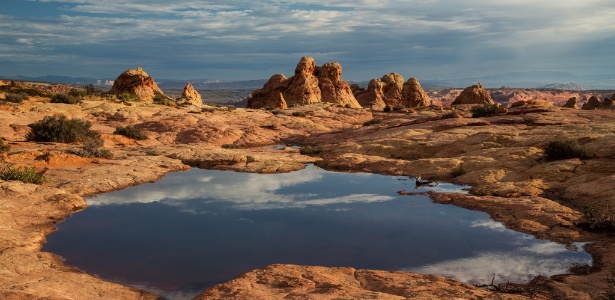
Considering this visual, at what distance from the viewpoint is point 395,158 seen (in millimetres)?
25047

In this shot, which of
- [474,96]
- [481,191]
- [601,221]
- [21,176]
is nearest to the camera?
[601,221]

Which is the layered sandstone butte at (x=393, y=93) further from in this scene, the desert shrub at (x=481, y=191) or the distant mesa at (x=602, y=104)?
the desert shrub at (x=481, y=191)

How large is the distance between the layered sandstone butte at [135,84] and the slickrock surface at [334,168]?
17.2m

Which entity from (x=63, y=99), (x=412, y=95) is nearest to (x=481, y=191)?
(x=63, y=99)

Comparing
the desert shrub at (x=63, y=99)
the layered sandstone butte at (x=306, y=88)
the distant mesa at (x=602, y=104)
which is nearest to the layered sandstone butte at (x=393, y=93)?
the layered sandstone butte at (x=306, y=88)

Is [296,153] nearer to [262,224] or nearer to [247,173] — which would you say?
[247,173]

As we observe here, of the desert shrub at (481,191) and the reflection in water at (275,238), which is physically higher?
the desert shrub at (481,191)

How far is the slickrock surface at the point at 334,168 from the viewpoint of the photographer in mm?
8469

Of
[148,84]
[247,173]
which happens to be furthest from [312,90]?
[247,173]

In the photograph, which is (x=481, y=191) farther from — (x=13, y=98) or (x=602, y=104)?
(x=602, y=104)

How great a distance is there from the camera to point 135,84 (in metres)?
58.5

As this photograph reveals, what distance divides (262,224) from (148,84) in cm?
5232

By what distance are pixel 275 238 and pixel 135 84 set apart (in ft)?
170

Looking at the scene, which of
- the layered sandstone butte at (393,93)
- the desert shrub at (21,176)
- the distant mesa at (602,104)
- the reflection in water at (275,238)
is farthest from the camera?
the layered sandstone butte at (393,93)
